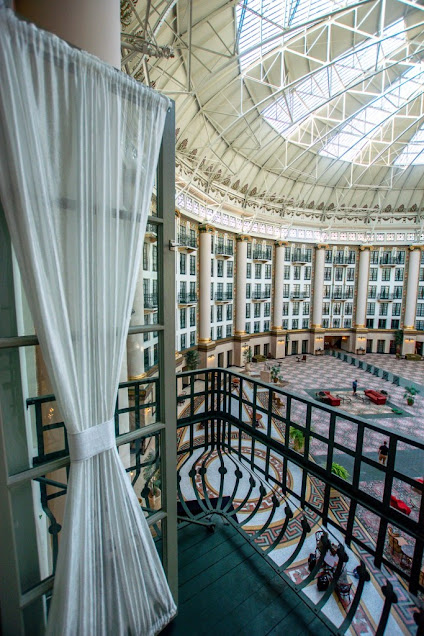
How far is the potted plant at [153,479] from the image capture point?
1.90 m

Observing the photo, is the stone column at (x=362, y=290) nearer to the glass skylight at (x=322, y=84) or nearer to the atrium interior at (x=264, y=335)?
the atrium interior at (x=264, y=335)

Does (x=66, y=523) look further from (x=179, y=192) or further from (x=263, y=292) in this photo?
(x=263, y=292)

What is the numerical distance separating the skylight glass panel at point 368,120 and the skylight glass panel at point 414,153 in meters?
0.35

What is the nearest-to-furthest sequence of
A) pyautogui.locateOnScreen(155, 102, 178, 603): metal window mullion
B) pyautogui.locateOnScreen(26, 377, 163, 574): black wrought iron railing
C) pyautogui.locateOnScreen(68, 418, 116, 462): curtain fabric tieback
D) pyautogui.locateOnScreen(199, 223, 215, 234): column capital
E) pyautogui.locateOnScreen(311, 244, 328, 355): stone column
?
pyautogui.locateOnScreen(68, 418, 116, 462): curtain fabric tieback, pyautogui.locateOnScreen(26, 377, 163, 574): black wrought iron railing, pyautogui.locateOnScreen(155, 102, 178, 603): metal window mullion, pyautogui.locateOnScreen(199, 223, 215, 234): column capital, pyautogui.locateOnScreen(311, 244, 328, 355): stone column

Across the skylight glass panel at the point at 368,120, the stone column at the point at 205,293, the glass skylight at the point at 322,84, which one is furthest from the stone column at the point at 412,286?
the stone column at the point at 205,293

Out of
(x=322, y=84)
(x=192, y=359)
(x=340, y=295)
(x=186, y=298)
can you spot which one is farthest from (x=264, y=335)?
(x=322, y=84)

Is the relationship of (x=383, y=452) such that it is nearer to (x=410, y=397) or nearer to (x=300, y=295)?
(x=410, y=397)

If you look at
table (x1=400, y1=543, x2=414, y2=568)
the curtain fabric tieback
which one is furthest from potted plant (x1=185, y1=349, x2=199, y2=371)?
the curtain fabric tieback

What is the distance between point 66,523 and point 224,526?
1.78 metres

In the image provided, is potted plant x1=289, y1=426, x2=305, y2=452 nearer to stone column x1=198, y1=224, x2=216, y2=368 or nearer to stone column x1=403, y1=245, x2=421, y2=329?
stone column x1=198, y1=224, x2=216, y2=368

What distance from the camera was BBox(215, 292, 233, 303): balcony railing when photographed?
1770 cm

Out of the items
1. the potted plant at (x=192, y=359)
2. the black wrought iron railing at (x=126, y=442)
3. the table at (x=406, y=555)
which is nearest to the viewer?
the black wrought iron railing at (x=126, y=442)

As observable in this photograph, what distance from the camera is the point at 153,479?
1938mm

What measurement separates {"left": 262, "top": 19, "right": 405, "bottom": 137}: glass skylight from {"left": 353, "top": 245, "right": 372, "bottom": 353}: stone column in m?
12.4
